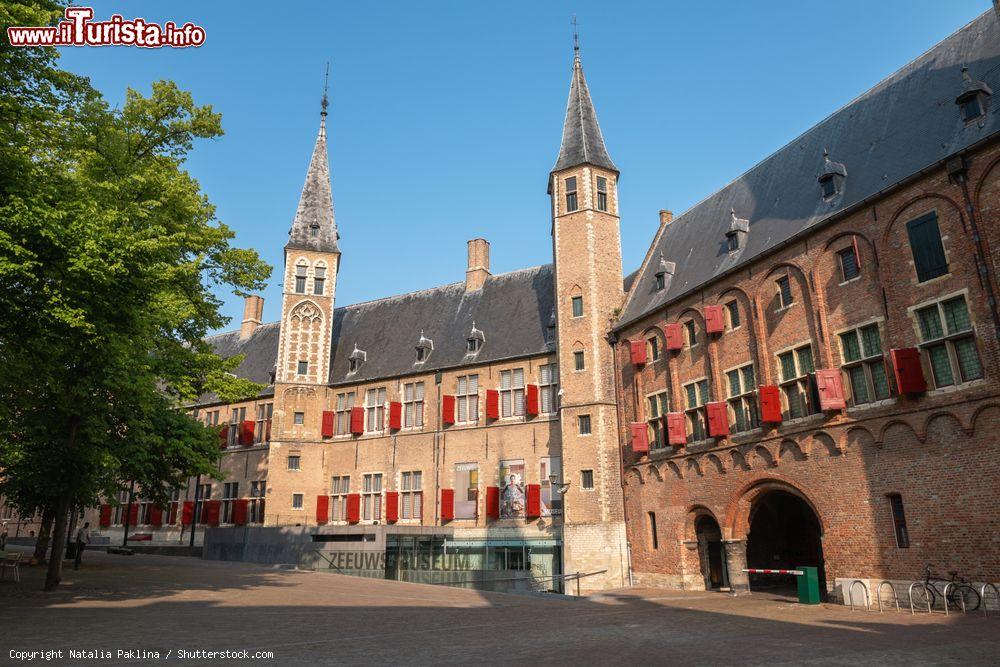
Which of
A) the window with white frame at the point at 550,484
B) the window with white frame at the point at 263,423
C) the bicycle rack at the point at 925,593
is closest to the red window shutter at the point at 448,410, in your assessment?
the window with white frame at the point at 550,484

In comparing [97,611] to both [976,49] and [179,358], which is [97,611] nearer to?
[179,358]

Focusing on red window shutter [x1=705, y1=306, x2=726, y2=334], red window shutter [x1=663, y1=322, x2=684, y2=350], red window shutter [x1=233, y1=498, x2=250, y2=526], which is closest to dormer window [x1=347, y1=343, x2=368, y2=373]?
red window shutter [x1=233, y1=498, x2=250, y2=526]

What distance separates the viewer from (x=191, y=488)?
108 feet

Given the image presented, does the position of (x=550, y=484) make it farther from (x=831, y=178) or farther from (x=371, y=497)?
(x=831, y=178)

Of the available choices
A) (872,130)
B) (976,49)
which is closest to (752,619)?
(872,130)

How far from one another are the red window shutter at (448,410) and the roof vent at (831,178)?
15360 millimetres

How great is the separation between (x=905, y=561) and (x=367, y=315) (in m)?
25.4

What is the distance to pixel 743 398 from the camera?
18094 mm

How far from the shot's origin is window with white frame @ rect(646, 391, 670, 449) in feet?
69.2

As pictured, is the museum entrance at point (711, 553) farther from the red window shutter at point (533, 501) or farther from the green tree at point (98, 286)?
the green tree at point (98, 286)

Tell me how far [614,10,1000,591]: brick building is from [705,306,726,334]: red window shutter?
1.6 inches

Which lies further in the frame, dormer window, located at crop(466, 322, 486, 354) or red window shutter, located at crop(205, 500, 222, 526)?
red window shutter, located at crop(205, 500, 222, 526)

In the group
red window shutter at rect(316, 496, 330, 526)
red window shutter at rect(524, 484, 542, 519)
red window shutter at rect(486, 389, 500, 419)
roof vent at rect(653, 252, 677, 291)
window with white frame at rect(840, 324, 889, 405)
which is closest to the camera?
window with white frame at rect(840, 324, 889, 405)

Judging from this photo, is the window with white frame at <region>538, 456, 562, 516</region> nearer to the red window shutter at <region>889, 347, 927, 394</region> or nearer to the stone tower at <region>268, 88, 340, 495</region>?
the stone tower at <region>268, 88, 340, 495</region>
